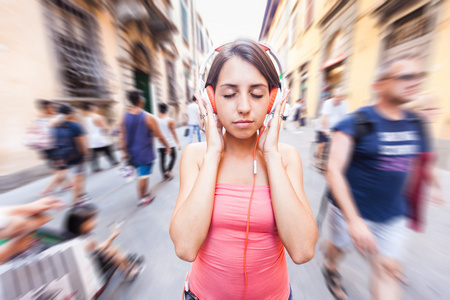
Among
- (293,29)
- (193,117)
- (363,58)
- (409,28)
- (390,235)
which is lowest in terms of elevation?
(390,235)

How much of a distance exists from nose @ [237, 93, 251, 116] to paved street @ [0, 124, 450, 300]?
1.63 m

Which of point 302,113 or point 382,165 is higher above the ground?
point 302,113

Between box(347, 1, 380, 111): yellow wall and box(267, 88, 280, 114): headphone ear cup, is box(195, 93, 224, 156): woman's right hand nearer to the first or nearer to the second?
box(267, 88, 280, 114): headphone ear cup

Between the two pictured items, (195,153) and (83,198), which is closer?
(195,153)

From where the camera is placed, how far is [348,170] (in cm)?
132

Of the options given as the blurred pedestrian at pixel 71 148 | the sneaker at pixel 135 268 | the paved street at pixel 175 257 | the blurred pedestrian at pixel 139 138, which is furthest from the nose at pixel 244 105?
the blurred pedestrian at pixel 71 148

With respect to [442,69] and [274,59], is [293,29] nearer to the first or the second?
[442,69]

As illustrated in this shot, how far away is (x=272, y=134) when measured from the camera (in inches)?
31.6

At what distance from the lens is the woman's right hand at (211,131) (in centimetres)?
79

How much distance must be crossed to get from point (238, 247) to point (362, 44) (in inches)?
368

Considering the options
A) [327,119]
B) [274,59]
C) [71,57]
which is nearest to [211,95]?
[274,59]

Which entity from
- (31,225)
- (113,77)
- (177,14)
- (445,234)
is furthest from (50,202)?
(177,14)

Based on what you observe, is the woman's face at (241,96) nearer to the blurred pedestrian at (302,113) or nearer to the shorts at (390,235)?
the shorts at (390,235)

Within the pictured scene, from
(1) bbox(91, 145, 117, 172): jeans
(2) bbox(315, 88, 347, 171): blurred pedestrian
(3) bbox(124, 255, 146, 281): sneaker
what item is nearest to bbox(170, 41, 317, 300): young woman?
(3) bbox(124, 255, 146, 281): sneaker
